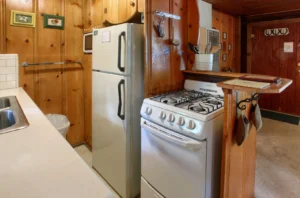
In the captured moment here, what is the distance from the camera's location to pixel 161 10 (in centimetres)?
191

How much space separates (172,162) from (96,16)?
2122mm

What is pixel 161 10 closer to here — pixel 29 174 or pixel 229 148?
pixel 229 148

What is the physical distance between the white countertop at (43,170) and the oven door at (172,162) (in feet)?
2.51

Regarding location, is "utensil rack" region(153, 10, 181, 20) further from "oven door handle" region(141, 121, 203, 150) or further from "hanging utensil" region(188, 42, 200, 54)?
"oven door handle" region(141, 121, 203, 150)

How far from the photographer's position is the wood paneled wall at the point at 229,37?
11.9 feet

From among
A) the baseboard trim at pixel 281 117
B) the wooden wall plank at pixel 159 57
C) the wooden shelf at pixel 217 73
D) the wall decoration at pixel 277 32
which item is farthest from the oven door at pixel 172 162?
the wall decoration at pixel 277 32

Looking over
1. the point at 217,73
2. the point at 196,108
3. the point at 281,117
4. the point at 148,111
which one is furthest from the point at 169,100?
the point at 281,117

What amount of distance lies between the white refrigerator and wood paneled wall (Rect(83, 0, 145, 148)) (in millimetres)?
283

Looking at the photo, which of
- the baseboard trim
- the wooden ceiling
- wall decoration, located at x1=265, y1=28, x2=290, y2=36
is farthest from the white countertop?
wall decoration, located at x1=265, y1=28, x2=290, y2=36

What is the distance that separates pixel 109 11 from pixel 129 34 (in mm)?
795

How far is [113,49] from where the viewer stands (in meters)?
1.98

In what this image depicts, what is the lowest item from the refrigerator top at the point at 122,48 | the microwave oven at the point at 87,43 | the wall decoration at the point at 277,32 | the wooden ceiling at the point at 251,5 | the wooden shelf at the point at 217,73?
the wooden shelf at the point at 217,73

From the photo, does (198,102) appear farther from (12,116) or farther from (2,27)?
(2,27)

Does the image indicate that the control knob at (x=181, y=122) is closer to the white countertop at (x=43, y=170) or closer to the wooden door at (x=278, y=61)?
the white countertop at (x=43, y=170)
